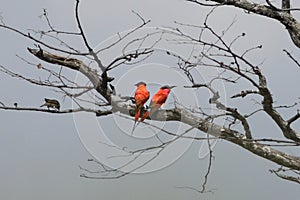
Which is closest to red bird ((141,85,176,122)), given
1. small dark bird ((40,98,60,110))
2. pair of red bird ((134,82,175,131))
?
pair of red bird ((134,82,175,131))

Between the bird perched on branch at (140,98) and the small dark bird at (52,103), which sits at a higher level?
the bird perched on branch at (140,98)

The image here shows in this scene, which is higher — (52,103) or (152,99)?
(152,99)

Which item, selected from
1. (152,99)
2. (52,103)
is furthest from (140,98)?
(52,103)

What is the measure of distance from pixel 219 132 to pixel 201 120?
0.13 meters

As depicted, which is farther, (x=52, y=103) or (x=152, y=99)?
(x=152, y=99)

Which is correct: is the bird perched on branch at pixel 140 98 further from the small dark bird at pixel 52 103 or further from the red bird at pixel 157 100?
the small dark bird at pixel 52 103

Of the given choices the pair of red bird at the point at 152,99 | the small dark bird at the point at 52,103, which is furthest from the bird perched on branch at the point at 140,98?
the small dark bird at the point at 52,103

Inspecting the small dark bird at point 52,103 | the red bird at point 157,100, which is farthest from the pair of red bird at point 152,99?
the small dark bird at point 52,103

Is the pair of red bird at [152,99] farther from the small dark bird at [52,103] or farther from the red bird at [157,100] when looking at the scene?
the small dark bird at [52,103]

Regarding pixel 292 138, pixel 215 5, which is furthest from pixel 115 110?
pixel 292 138

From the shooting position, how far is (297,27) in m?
2.20

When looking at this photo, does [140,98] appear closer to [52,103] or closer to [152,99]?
[152,99]

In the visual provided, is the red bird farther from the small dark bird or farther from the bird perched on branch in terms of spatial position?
the small dark bird

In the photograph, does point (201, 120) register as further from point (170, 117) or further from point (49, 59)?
point (49, 59)
